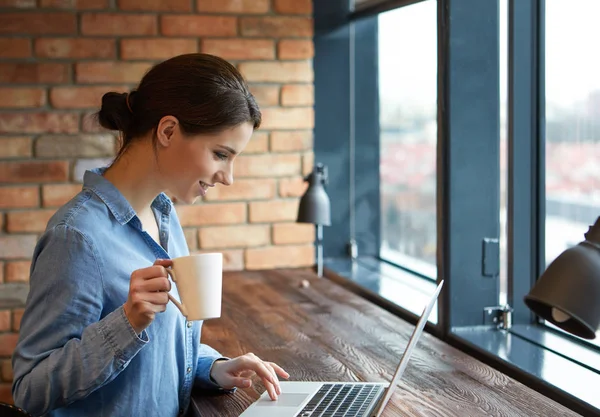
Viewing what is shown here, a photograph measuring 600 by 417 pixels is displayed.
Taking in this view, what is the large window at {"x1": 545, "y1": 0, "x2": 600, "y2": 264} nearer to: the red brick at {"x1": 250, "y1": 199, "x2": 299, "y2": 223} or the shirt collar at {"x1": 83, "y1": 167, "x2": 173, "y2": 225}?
the shirt collar at {"x1": 83, "y1": 167, "x2": 173, "y2": 225}

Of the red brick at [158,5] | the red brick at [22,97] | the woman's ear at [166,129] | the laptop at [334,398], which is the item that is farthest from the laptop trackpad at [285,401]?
the red brick at [158,5]

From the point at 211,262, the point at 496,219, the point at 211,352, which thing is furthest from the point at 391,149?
the point at 211,262

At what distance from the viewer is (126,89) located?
2984 mm

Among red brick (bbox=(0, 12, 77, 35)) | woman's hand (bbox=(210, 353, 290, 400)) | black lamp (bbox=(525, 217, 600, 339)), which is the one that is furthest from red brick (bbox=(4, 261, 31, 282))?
black lamp (bbox=(525, 217, 600, 339))

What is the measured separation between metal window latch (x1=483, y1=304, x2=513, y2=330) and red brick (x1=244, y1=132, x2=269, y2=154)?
126 centimetres

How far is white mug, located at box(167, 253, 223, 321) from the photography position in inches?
55.7

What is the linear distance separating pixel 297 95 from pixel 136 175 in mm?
1585

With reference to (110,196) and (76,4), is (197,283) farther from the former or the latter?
(76,4)

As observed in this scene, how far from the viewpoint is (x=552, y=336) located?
2107mm

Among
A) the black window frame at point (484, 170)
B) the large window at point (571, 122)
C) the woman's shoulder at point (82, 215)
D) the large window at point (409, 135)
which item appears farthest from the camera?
the large window at point (409, 135)

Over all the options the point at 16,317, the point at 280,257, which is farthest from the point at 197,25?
the point at 16,317

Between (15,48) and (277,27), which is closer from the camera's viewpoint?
(15,48)

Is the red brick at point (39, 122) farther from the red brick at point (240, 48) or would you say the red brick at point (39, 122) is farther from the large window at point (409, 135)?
the large window at point (409, 135)

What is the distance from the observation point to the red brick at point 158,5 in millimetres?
2971
